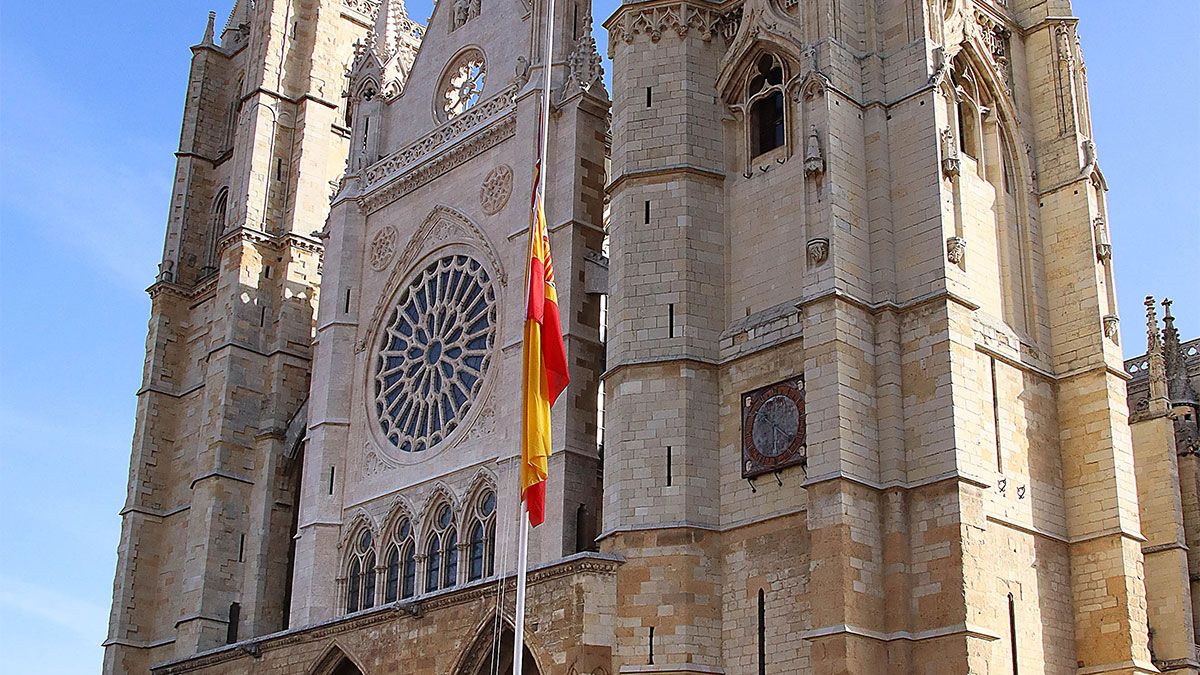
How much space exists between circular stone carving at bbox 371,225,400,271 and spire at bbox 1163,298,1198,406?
16.2m

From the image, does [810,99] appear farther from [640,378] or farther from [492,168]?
[492,168]

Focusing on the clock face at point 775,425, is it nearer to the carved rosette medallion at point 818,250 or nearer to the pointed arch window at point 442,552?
the carved rosette medallion at point 818,250

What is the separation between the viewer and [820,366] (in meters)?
20.6

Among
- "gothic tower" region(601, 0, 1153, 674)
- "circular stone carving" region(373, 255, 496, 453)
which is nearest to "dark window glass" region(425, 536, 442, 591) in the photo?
"circular stone carving" region(373, 255, 496, 453)

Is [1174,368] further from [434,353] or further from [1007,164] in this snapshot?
[434,353]

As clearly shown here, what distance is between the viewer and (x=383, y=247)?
1206 inches

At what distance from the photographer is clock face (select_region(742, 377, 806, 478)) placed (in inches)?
841

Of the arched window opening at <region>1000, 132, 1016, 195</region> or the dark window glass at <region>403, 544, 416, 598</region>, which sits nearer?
the arched window opening at <region>1000, 132, 1016, 195</region>

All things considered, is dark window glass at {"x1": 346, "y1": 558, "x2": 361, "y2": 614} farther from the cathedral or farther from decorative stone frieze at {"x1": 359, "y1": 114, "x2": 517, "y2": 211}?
decorative stone frieze at {"x1": 359, "y1": 114, "x2": 517, "y2": 211}

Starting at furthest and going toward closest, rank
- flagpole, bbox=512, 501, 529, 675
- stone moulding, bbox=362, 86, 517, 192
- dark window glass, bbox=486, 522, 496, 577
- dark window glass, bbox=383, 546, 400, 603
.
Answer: stone moulding, bbox=362, 86, 517, 192 → dark window glass, bbox=383, 546, 400, 603 → dark window glass, bbox=486, 522, 496, 577 → flagpole, bbox=512, 501, 529, 675

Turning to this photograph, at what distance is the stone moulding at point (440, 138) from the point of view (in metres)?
28.5

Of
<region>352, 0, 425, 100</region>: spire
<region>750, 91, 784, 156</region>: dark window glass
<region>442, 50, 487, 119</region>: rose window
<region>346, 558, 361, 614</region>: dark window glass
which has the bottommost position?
<region>346, 558, 361, 614</region>: dark window glass

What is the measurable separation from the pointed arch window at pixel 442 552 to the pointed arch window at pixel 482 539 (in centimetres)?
39

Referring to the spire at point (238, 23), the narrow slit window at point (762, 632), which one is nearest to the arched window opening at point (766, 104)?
the narrow slit window at point (762, 632)
